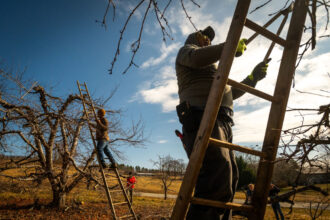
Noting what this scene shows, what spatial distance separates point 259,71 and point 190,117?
1166 millimetres

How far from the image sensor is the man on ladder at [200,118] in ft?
4.58

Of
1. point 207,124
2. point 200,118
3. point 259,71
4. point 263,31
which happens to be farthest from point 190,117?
point 259,71

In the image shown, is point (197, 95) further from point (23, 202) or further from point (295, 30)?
point (23, 202)

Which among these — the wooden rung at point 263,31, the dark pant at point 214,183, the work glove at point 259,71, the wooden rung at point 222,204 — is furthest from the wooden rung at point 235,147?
the work glove at point 259,71

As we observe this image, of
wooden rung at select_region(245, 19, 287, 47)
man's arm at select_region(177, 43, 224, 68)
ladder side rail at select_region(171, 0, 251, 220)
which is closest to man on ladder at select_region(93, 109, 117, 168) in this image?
man's arm at select_region(177, 43, 224, 68)

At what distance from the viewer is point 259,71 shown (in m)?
2.19

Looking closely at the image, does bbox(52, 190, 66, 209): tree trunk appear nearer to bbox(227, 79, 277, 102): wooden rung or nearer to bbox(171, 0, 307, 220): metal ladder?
bbox(171, 0, 307, 220): metal ladder

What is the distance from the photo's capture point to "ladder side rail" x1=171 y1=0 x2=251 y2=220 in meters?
1.13

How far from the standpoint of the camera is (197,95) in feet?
5.55

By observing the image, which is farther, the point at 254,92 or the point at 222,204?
the point at 254,92

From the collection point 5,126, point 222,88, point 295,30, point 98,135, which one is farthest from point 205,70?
point 5,126

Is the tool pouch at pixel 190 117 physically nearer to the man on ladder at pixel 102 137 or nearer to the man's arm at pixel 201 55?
the man's arm at pixel 201 55

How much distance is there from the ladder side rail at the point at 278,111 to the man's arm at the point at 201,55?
0.55m

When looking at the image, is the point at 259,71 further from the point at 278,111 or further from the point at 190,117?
the point at 190,117
